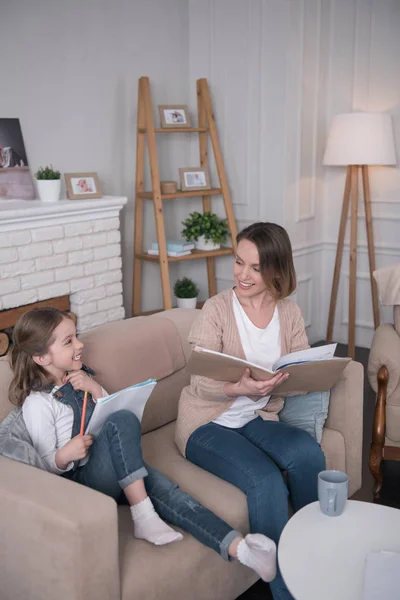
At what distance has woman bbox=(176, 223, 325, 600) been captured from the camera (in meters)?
1.91

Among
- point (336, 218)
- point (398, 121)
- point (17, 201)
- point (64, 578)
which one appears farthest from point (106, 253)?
point (64, 578)

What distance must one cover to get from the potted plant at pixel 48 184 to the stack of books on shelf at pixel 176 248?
0.84m

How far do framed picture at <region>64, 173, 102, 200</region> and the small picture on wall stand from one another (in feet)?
→ 0.63

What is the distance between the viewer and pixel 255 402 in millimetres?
2172

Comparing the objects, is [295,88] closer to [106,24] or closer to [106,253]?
[106,24]

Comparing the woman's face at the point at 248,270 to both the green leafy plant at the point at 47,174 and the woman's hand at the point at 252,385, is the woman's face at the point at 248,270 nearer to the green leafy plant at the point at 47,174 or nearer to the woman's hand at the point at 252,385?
the woman's hand at the point at 252,385

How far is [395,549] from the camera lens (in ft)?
5.21

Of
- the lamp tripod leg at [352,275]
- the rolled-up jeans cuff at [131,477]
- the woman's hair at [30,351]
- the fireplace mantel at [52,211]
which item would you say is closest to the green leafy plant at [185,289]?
the fireplace mantel at [52,211]

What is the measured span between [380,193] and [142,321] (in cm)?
239

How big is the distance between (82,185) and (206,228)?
2.92 ft

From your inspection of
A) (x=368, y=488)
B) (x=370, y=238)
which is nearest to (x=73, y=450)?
(x=368, y=488)

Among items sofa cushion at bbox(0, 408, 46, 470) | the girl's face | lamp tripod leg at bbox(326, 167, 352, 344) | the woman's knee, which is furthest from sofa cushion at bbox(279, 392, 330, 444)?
lamp tripod leg at bbox(326, 167, 352, 344)

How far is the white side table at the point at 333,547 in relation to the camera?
4.79 ft

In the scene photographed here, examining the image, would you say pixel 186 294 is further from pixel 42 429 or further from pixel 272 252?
pixel 42 429
